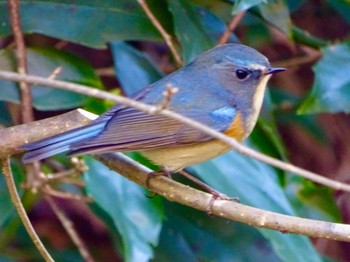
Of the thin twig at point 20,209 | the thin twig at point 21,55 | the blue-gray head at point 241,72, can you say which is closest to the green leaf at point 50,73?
the thin twig at point 21,55

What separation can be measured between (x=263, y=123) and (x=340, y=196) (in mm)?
1300

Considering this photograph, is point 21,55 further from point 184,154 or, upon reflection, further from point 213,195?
point 213,195

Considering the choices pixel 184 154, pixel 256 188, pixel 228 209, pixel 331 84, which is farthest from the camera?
pixel 331 84

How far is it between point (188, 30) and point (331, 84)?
1.78 ft

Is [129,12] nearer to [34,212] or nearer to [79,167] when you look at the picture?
[79,167]

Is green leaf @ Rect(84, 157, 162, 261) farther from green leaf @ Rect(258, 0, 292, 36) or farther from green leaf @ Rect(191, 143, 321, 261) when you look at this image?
green leaf @ Rect(258, 0, 292, 36)

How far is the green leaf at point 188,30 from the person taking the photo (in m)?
3.03

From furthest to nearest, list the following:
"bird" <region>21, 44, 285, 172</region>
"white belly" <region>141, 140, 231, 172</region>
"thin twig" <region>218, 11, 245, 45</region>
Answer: "thin twig" <region>218, 11, 245, 45</region>
"white belly" <region>141, 140, 231, 172</region>
"bird" <region>21, 44, 285, 172</region>

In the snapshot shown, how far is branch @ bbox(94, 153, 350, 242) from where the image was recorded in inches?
81.1

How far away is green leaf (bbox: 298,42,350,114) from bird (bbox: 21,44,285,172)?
0.59ft

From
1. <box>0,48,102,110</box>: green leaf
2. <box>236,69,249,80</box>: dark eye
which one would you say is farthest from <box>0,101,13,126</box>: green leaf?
<box>236,69,249,80</box>: dark eye

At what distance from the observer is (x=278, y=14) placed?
10.2ft

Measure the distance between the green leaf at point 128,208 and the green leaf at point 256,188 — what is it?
0.72 feet

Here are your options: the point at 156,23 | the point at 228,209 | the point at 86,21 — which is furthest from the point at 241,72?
the point at 228,209
